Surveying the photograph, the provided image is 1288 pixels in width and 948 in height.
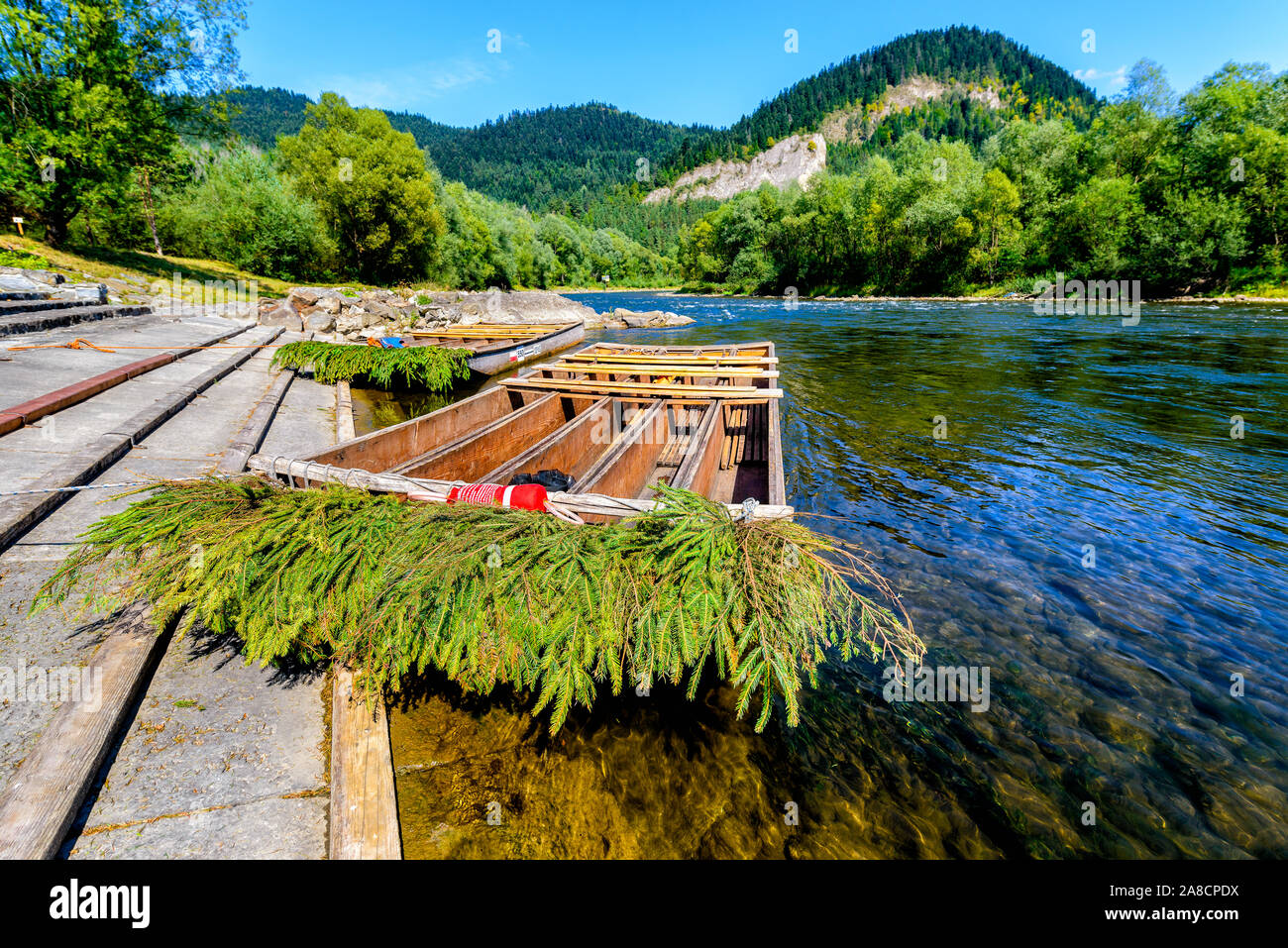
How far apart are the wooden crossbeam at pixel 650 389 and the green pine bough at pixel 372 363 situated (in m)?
5.13

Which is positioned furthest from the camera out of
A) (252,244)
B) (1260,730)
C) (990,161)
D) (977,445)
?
(990,161)

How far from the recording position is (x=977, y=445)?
9.24 meters

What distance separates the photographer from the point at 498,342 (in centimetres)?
1778

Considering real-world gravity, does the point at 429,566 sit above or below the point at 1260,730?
above

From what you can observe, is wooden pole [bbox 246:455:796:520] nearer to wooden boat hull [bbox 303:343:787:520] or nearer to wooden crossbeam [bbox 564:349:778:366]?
wooden boat hull [bbox 303:343:787:520]

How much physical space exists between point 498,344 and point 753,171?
184m

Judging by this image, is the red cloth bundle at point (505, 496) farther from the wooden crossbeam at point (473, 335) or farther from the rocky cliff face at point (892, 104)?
→ the rocky cliff face at point (892, 104)

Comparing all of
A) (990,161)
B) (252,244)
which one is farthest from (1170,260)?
(252,244)

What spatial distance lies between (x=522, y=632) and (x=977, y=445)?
9.40m

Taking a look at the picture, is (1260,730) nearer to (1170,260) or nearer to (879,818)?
(879,818)

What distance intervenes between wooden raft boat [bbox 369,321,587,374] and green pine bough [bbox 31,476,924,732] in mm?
12947

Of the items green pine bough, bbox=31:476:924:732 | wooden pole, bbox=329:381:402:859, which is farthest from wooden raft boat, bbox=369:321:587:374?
wooden pole, bbox=329:381:402:859

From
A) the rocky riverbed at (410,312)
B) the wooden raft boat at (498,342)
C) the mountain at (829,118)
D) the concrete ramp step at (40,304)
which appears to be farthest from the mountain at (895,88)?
the concrete ramp step at (40,304)

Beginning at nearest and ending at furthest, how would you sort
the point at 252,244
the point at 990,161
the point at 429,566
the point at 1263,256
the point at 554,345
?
the point at 429,566 < the point at 554,345 < the point at 1263,256 < the point at 252,244 < the point at 990,161
